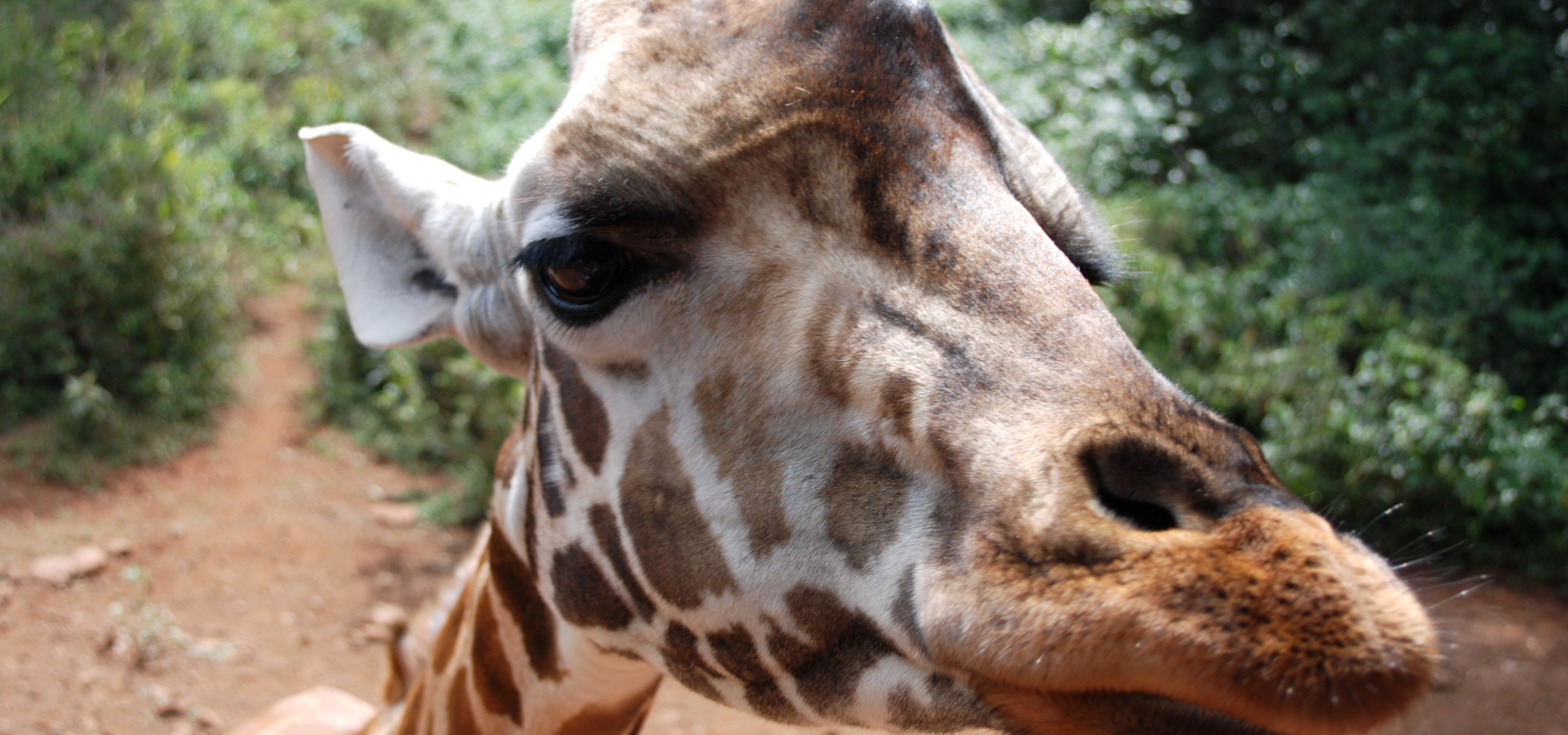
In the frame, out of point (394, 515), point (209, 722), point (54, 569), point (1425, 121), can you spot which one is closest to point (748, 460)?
point (209, 722)

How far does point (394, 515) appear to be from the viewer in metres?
6.30

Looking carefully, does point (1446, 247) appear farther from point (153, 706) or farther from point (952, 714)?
point (153, 706)

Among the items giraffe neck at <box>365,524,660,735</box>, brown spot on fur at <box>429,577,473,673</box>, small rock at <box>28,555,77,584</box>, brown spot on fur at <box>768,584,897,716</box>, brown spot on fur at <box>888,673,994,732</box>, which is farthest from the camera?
small rock at <box>28,555,77,584</box>

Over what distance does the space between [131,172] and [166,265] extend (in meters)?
0.84

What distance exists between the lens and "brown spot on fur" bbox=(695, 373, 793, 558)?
1450mm

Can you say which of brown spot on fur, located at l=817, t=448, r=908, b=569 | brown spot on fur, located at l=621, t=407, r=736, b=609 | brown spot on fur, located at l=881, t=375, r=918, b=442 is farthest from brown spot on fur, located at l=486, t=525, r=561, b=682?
brown spot on fur, located at l=881, t=375, r=918, b=442

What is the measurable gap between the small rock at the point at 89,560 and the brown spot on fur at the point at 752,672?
16.7ft

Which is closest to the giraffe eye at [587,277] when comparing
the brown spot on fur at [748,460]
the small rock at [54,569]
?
the brown spot on fur at [748,460]

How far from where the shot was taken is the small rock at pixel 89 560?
5.27 metres

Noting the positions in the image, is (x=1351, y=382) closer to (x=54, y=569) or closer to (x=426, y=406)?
(x=426, y=406)

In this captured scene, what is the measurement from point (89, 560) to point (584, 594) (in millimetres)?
4873

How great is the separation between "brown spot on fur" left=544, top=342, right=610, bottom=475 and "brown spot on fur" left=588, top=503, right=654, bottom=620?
0.08 meters

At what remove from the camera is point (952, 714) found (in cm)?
126

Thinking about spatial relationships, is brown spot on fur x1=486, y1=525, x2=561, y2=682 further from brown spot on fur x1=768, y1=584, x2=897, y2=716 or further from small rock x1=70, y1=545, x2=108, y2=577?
small rock x1=70, y1=545, x2=108, y2=577
